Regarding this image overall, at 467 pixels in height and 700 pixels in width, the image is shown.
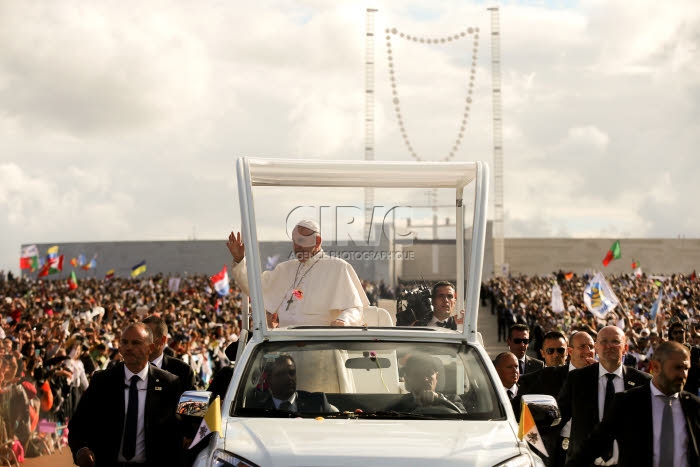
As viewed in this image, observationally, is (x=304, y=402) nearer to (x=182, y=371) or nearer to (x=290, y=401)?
(x=290, y=401)

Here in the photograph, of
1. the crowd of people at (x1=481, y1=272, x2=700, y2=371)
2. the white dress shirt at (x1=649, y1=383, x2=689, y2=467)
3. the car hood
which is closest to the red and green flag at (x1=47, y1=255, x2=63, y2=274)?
the crowd of people at (x1=481, y1=272, x2=700, y2=371)

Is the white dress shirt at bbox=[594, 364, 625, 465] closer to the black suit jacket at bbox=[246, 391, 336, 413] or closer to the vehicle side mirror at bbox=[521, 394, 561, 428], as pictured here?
the vehicle side mirror at bbox=[521, 394, 561, 428]

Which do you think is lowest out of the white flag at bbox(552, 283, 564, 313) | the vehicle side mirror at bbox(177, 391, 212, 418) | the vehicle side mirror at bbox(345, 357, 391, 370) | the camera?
the white flag at bbox(552, 283, 564, 313)

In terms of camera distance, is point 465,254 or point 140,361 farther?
point 465,254

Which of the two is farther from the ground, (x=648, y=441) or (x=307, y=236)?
(x=307, y=236)

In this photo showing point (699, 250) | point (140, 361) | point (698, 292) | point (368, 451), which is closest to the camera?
point (368, 451)

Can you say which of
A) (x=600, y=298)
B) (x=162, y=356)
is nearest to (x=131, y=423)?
(x=162, y=356)

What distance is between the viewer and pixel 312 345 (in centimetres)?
595

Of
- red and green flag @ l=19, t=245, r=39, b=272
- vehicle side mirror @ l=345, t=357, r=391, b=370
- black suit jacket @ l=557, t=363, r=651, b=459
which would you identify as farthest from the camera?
red and green flag @ l=19, t=245, r=39, b=272

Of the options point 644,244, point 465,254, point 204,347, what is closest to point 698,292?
point 204,347

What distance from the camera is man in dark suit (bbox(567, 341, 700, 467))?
5270 mm

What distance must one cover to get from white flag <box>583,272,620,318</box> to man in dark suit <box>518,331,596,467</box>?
51.1 ft

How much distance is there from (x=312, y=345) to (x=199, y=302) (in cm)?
3265

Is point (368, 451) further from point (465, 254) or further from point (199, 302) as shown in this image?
point (199, 302)
